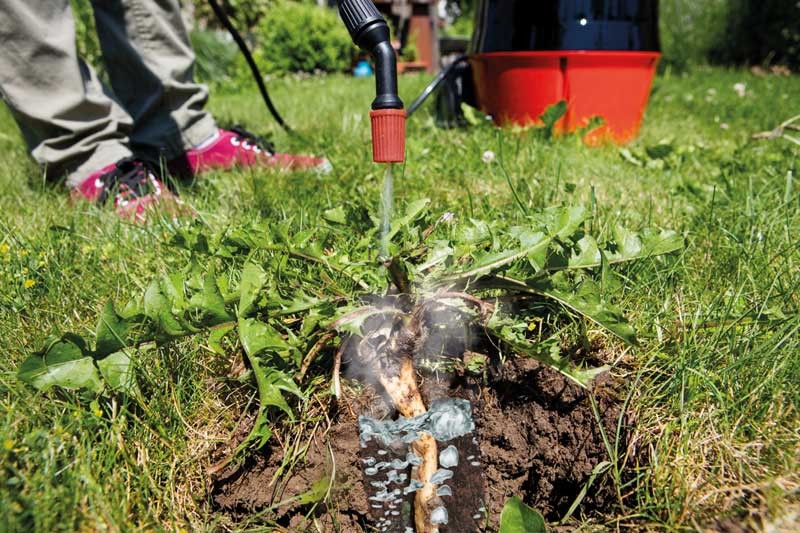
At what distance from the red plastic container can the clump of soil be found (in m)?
1.66

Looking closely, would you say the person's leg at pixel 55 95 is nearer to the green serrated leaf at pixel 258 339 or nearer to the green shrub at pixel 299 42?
the green serrated leaf at pixel 258 339

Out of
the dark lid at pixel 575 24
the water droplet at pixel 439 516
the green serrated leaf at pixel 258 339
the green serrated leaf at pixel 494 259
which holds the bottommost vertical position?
the water droplet at pixel 439 516

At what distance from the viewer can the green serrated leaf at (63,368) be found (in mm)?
964

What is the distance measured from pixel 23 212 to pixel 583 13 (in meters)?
2.26

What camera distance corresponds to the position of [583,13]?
7.67ft

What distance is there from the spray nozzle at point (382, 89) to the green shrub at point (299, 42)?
28.5 ft

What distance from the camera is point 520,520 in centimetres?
97

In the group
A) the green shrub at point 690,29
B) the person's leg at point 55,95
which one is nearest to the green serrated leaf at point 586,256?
the person's leg at point 55,95

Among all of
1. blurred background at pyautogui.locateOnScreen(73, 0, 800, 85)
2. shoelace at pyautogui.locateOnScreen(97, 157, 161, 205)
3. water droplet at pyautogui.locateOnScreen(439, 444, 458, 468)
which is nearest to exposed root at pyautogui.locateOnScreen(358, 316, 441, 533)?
water droplet at pyautogui.locateOnScreen(439, 444, 458, 468)

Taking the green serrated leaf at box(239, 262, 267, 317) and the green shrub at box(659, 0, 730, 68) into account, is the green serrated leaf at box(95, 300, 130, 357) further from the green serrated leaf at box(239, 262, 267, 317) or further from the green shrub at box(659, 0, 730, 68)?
the green shrub at box(659, 0, 730, 68)

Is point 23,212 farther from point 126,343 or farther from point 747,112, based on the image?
point 747,112

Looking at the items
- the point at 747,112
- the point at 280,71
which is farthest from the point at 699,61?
the point at 280,71

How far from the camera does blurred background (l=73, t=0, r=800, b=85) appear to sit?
7297 millimetres

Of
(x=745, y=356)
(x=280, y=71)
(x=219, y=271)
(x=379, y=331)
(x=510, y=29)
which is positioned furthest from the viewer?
(x=280, y=71)
